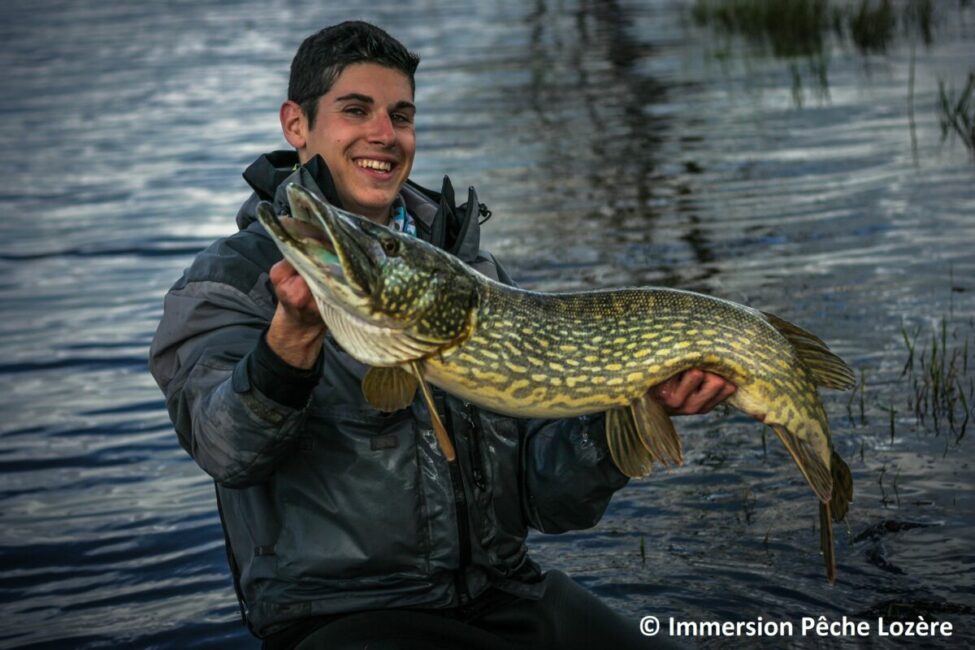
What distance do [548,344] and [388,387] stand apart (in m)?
0.47

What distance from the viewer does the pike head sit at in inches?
117

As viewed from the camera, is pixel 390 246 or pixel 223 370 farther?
pixel 223 370

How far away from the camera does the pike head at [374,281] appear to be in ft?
9.79

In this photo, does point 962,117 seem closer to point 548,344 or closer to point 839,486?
point 839,486

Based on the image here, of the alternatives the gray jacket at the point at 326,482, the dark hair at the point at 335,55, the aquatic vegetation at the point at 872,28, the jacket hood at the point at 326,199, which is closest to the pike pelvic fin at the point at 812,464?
the gray jacket at the point at 326,482

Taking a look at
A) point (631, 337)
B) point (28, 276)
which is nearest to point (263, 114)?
point (28, 276)

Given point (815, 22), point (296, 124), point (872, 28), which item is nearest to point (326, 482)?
point (296, 124)

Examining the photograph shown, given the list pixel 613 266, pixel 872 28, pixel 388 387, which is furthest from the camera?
pixel 872 28

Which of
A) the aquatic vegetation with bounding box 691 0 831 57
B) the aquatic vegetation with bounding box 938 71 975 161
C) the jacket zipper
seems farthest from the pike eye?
the aquatic vegetation with bounding box 691 0 831 57

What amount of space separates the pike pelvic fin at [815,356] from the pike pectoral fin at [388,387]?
3.50ft

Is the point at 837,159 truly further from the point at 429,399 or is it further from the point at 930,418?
the point at 429,399

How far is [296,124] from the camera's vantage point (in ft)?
13.5

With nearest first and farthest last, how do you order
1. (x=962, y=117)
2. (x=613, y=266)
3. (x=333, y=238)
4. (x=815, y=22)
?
(x=333, y=238)
(x=613, y=266)
(x=962, y=117)
(x=815, y=22)

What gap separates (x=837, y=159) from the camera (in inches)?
489
